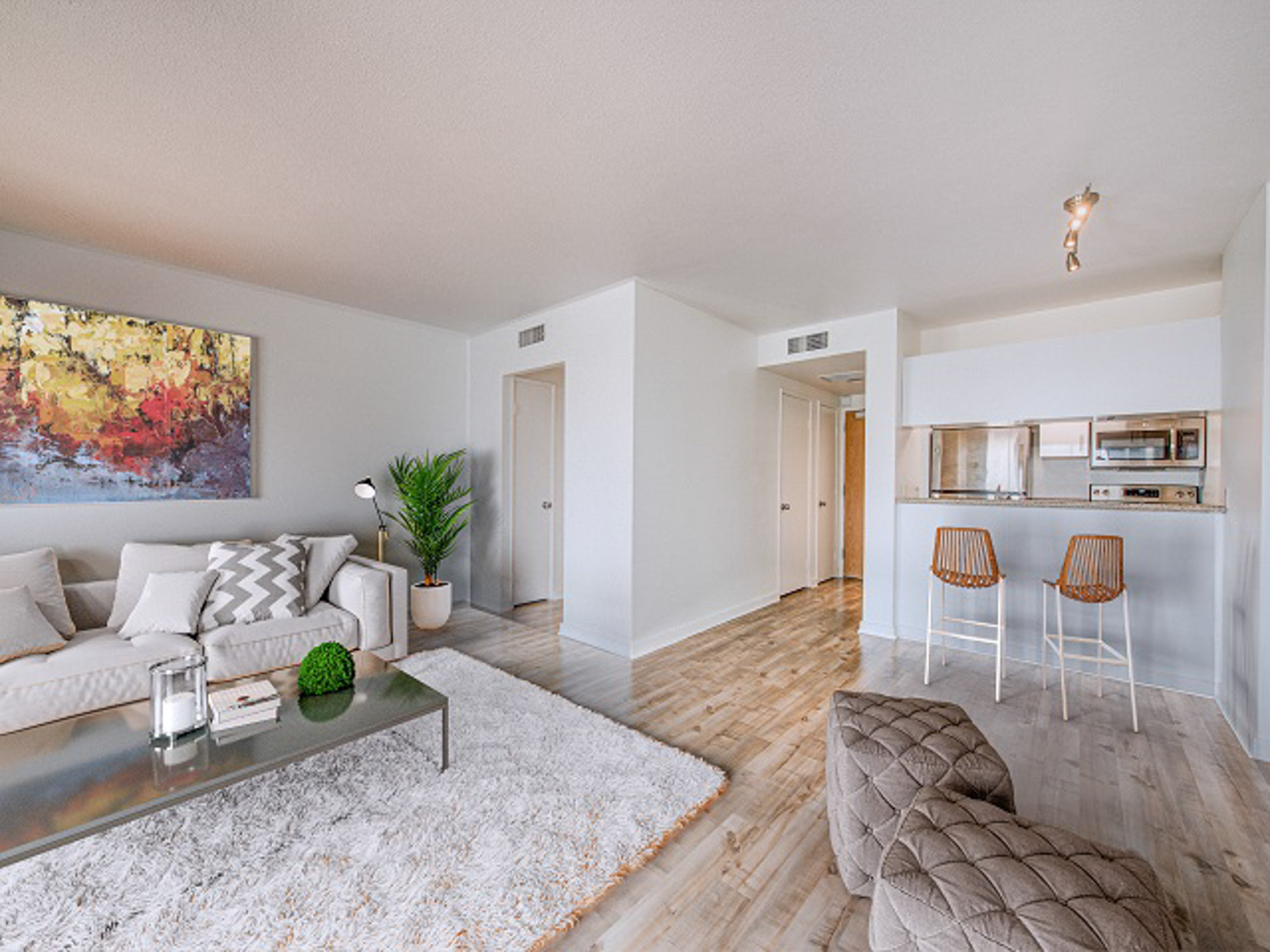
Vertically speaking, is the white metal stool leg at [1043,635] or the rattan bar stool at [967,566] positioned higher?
the rattan bar stool at [967,566]

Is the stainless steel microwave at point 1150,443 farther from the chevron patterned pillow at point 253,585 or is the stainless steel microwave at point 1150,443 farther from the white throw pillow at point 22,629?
the white throw pillow at point 22,629

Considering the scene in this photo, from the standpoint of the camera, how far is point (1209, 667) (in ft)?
10.6

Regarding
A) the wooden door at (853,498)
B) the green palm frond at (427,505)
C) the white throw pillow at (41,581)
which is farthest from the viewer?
the wooden door at (853,498)

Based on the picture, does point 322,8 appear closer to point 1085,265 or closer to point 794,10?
point 794,10

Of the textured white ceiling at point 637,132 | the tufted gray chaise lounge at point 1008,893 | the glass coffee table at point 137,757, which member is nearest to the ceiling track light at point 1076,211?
the textured white ceiling at point 637,132

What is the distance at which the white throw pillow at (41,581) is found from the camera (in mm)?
2689

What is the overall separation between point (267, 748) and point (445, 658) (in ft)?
5.92

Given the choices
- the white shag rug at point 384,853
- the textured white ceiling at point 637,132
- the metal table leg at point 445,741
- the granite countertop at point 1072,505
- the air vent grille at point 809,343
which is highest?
the textured white ceiling at point 637,132

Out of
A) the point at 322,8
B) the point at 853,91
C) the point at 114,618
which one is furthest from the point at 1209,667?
the point at 114,618

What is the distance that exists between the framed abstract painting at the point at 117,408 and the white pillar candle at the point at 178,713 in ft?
7.39

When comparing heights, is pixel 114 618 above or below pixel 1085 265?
below

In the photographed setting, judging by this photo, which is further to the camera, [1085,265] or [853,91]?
[1085,265]

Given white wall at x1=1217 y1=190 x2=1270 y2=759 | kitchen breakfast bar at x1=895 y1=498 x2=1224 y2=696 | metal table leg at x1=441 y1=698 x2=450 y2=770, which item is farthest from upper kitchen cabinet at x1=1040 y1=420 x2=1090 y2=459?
metal table leg at x1=441 y1=698 x2=450 y2=770

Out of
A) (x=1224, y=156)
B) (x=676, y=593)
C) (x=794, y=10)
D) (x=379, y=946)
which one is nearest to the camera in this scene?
(x=379, y=946)
